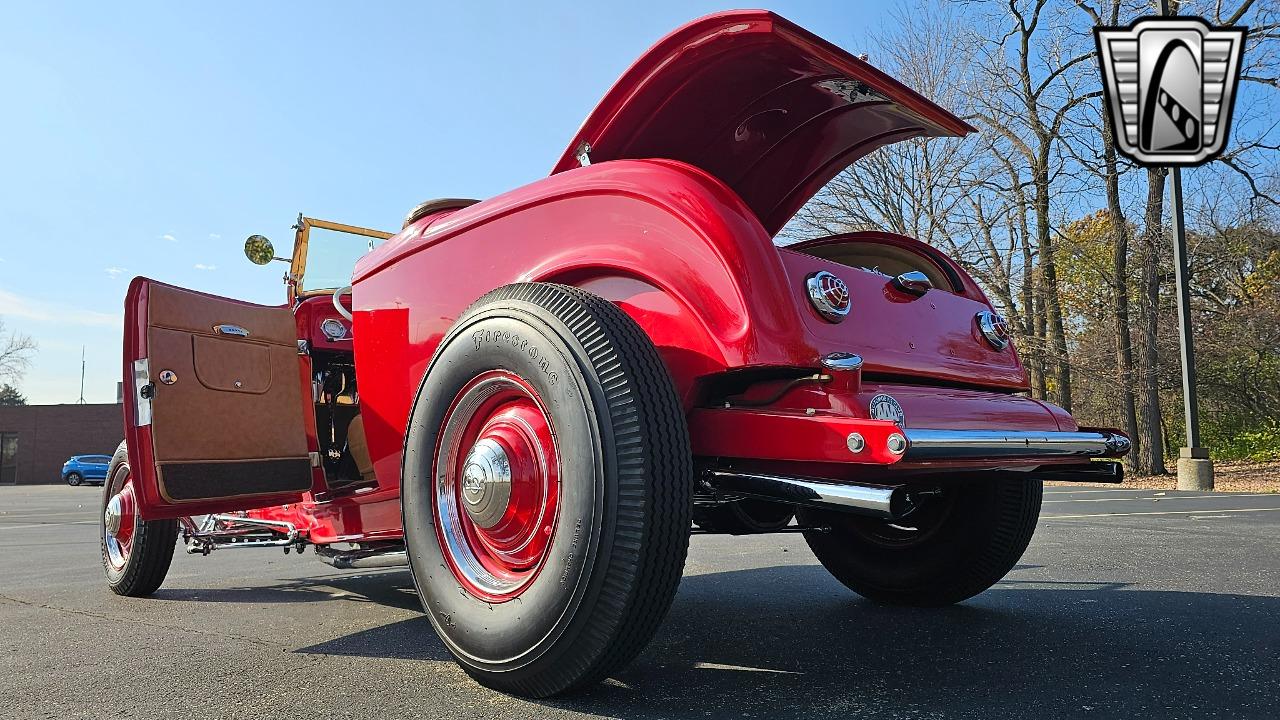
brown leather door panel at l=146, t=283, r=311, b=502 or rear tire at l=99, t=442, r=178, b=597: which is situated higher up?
brown leather door panel at l=146, t=283, r=311, b=502

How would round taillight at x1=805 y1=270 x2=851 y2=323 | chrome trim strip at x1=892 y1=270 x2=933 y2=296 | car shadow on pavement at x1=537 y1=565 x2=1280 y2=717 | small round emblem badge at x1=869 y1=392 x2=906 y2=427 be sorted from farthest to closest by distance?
chrome trim strip at x1=892 y1=270 x2=933 y2=296 < round taillight at x1=805 y1=270 x2=851 y2=323 < small round emblem badge at x1=869 y1=392 x2=906 y2=427 < car shadow on pavement at x1=537 y1=565 x2=1280 y2=717

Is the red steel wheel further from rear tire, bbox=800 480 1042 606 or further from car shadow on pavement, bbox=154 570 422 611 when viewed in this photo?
car shadow on pavement, bbox=154 570 422 611

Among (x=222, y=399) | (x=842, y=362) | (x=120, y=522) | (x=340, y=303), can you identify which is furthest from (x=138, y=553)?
(x=842, y=362)

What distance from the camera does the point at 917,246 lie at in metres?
3.21

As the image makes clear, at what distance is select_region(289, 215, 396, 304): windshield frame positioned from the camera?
14.6 ft

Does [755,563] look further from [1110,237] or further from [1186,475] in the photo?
[1110,237]

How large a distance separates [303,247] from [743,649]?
3.37m

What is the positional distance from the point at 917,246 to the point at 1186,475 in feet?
43.7

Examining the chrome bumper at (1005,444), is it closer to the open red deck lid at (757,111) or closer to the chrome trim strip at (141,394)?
the open red deck lid at (757,111)

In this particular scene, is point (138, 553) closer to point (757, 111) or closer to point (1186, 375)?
point (757, 111)

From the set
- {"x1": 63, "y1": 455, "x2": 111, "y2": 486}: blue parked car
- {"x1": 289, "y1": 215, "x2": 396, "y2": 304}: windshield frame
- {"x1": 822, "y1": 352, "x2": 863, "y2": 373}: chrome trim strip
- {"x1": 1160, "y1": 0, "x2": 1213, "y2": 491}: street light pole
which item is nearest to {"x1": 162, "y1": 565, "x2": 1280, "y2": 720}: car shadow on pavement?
{"x1": 822, "y1": 352, "x2": 863, "y2": 373}: chrome trim strip

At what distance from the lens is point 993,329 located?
2922mm

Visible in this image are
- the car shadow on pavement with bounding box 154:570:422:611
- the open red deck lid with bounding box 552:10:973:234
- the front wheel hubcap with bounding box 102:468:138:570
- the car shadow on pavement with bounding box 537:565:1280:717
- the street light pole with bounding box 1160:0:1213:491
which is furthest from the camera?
the street light pole with bounding box 1160:0:1213:491

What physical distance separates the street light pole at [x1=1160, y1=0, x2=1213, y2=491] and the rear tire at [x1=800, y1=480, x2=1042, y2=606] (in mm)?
12335
